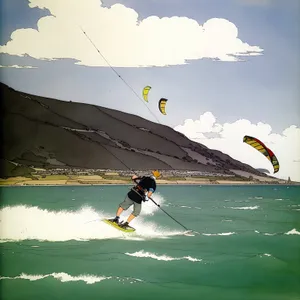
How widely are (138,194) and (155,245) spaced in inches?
13.7

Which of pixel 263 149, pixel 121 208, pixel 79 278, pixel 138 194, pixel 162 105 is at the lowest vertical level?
pixel 79 278

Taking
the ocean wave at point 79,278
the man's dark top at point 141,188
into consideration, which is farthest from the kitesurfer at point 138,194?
the ocean wave at point 79,278

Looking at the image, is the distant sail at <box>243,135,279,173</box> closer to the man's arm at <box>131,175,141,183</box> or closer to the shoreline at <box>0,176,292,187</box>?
the shoreline at <box>0,176,292,187</box>

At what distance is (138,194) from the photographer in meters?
2.70

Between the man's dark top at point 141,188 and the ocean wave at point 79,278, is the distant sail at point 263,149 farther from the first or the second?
the ocean wave at point 79,278

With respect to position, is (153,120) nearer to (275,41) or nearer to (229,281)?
(275,41)

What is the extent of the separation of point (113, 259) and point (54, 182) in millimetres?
639

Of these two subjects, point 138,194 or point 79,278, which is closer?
point 79,278

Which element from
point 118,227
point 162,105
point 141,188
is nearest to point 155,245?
point 118,227

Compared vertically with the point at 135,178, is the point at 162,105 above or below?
above

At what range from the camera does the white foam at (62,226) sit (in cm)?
266

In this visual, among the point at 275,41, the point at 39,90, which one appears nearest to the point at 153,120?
the point at 39,90

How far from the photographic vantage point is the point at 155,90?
8.98ft

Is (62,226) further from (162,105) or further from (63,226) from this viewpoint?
(162,105)
